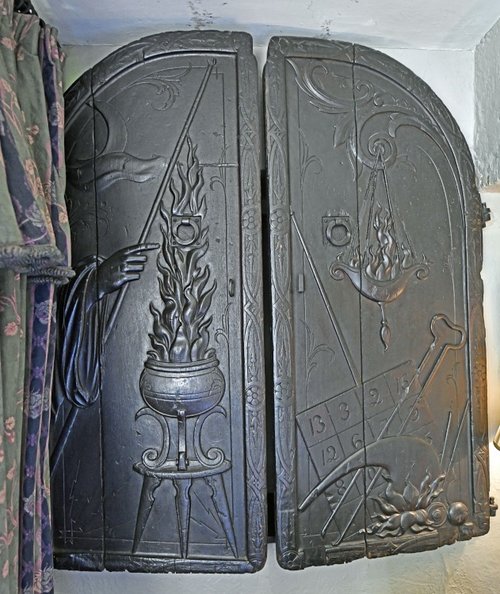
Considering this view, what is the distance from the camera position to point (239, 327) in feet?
5.08

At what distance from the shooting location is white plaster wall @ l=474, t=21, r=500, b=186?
1.68 meters

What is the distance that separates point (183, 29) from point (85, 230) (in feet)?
2.28

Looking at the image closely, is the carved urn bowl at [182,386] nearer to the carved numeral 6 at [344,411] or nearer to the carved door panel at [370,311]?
the carved door panel at [370,311]

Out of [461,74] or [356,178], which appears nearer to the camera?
[356,178]

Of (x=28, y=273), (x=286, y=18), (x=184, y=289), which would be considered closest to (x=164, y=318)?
(x=184, y=289)

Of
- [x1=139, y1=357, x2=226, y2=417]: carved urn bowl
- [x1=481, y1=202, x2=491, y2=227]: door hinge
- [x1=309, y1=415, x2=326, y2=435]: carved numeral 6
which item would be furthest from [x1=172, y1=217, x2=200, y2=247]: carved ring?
[x1=481, y1=202, x2=491, y2=227]: door hinge

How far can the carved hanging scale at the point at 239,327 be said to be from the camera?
154 centimetres

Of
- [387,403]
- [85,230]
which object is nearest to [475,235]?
[387,403]

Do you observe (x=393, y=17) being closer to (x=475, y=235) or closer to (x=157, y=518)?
(x=475, y=235)

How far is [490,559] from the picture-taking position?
182 centimetres

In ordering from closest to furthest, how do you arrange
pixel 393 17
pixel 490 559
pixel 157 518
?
pixel 157 518
pixel 393 17
pixel 490 559

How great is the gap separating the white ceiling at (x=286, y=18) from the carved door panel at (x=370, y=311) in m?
0.11

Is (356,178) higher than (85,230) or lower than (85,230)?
higher

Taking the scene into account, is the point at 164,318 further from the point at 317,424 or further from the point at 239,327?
Result: the point at 317,424
